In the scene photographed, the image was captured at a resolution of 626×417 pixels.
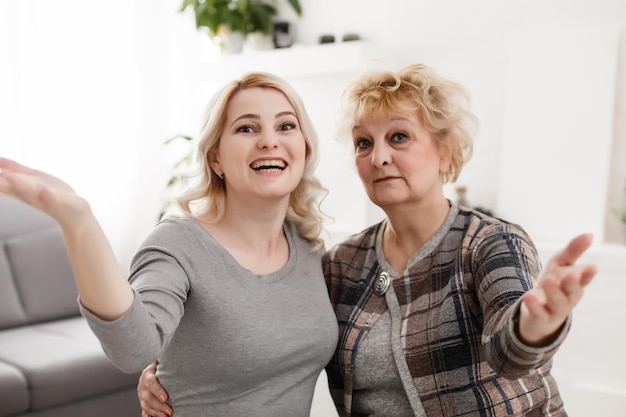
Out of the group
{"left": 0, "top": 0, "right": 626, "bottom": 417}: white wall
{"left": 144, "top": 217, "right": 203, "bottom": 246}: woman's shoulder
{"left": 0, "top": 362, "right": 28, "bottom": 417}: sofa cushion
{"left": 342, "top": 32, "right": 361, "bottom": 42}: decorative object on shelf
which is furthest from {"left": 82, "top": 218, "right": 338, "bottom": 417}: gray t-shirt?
{"left": 342, "top": 32, "right": 361, "bottom": 42}: decorative object on shelf

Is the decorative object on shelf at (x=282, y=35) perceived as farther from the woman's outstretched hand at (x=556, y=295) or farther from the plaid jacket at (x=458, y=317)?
the woman's outstretched hand at (x=556, y=295)

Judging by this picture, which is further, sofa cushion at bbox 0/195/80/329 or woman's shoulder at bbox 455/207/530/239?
sofa cushion at bbox 0/195/80/329

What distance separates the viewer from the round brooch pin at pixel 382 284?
5.96 ft

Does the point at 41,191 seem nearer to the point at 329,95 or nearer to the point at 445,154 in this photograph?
the point at 445,154

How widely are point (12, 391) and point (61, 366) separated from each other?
0.21 meters

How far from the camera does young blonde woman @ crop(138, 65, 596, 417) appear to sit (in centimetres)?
162

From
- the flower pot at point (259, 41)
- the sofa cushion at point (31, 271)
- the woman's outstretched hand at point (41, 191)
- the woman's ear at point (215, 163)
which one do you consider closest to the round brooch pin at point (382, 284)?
the woman's ear at point (215, 163)

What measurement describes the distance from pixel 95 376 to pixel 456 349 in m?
1.83

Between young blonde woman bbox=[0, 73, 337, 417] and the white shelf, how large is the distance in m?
1.99

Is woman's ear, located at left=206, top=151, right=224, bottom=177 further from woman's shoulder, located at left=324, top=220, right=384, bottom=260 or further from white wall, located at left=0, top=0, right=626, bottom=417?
white wall, located at left=0, top=0, right=626, bottom=417

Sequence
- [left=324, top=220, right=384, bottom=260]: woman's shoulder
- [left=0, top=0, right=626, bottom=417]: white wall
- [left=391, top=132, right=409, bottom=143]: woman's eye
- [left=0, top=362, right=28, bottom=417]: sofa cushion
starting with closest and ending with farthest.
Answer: [left=391, top=132, right=409, bottom=143]: woman's eye, [left=324, top=220, right=384, bottom=260]: woman's shoulder, [left=0, top=362, right=28, bottom=417]: sofa cushion, [left=0, top=0, right=626, bottom=417]: white wall

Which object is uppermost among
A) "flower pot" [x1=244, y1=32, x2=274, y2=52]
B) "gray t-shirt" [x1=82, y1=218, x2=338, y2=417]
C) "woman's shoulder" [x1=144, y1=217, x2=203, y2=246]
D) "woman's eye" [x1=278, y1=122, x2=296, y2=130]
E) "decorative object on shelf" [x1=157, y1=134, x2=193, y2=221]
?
"flower pot" [x1=244, y1=32, x2=274, y2=52]

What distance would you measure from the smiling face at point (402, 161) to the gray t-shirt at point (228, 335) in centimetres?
36

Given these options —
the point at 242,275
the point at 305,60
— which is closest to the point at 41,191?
the point at 242,275
